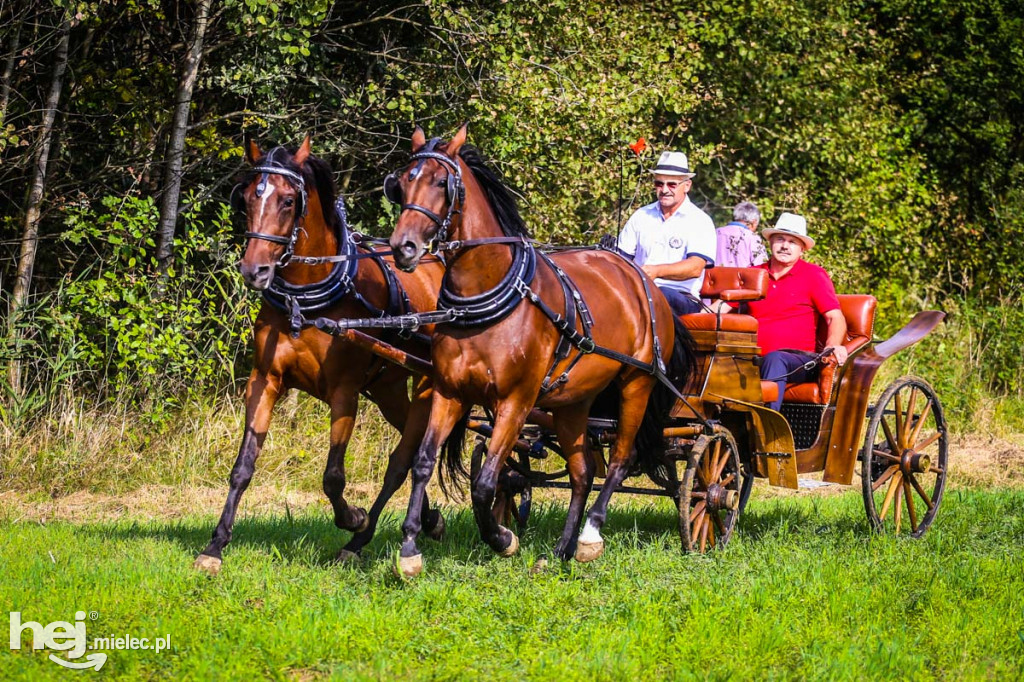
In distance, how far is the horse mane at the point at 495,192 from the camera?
556 cm

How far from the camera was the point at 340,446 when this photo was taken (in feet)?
19.5

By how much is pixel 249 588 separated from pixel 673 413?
2.72m

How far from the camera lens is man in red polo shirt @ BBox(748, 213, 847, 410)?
7031 millimetres

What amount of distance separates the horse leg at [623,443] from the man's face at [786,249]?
1477mm

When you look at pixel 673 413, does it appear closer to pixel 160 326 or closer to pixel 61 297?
pixel 160 326

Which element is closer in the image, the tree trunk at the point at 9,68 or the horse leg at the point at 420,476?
the horse leg at the point at 420,476

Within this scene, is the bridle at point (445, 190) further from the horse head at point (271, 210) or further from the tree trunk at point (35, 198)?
the tree trunk at point (35, 198)

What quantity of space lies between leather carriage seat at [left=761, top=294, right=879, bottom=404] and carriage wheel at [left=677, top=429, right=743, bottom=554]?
1.47ft

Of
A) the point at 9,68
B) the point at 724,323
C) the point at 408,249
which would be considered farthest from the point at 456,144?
the point at 9,68

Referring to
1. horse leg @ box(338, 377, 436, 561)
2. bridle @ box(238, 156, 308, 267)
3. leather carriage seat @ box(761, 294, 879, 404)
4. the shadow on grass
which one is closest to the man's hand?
leather carriage seat @ box(761, 294, 879, 404)

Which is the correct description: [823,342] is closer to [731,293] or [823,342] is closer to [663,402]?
[731,293]

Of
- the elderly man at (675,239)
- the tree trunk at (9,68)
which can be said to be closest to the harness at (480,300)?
the elderly man at (675,239)

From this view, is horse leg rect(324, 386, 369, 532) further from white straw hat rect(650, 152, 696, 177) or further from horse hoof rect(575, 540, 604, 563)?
white straw hat rect(650, 152, 696, 177)

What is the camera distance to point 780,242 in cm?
735
